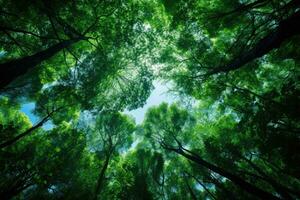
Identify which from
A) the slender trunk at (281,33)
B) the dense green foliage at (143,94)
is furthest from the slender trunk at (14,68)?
the slender trunk at (281,33)

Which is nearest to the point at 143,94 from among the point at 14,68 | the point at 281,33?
the point at 14,68

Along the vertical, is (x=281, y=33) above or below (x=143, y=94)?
below

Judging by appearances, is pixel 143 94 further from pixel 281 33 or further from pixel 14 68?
pixel 281 33

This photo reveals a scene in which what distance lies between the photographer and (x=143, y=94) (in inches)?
511

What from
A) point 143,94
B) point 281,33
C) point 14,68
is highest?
point 143,94

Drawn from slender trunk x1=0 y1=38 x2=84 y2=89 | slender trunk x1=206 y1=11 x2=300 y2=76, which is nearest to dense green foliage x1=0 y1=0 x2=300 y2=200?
slender trunk x1=0 y1=38 x2=84 y2=89

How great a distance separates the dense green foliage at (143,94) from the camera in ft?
32.5

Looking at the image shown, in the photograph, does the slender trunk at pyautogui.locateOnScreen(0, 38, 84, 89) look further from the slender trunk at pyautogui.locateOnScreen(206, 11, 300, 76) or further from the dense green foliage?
the slender trunk at pyautogui.locateOnScreen(206, 11, 300, 76)

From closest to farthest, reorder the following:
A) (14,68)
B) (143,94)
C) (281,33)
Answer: (281,33)
(14,68)
(143,94)

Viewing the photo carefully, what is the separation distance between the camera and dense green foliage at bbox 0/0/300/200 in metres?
9.91

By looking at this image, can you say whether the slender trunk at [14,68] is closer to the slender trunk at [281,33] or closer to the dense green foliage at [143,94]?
the dense green foliage at [143,94]

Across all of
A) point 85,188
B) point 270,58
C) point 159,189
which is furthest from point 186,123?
point 85,188

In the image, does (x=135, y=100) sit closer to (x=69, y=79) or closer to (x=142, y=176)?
(x=69, y=79)

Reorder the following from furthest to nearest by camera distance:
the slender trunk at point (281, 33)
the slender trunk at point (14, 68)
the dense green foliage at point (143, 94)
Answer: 1. the dense green foliage at point (143, 94)
2. the slender trunk at point (14, 68)
3. the slender trunk at point (281, 33)
